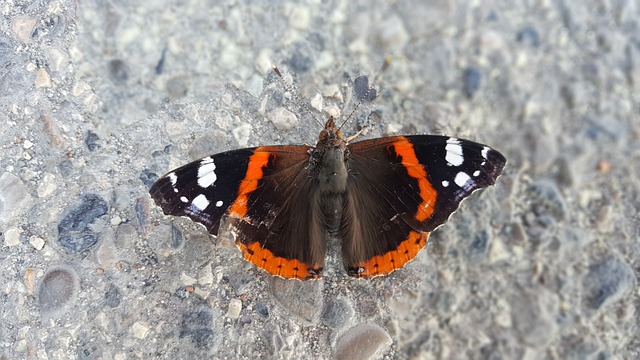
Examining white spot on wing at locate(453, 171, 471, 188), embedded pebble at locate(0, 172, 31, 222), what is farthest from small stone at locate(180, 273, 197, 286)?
white spot on wing at locate(453, 171, 471, 188)

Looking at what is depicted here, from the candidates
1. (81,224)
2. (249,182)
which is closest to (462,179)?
(249,182)

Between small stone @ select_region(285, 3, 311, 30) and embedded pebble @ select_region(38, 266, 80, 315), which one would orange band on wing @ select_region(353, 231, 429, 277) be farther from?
embedded pebble @ select_region(38, 266, 80, 315)

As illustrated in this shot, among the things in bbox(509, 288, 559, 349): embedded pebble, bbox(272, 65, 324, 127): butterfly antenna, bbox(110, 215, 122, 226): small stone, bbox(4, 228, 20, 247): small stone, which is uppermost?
bbox(272, 65, 324, 127): butterfly antenna

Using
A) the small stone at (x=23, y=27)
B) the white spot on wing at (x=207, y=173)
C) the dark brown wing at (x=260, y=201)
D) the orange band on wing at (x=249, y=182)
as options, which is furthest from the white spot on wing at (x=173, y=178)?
the small stone at (x=23, y=27)

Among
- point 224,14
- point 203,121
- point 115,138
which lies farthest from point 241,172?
point 224,14

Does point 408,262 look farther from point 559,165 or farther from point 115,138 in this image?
point 115,138

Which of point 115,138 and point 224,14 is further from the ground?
point 224,14
